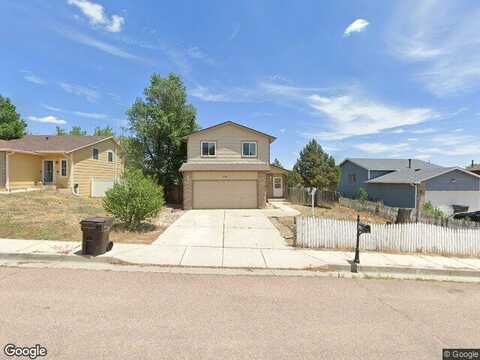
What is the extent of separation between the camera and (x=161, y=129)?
75.3 ft

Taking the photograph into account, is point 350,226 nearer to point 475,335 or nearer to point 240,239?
point 240,239

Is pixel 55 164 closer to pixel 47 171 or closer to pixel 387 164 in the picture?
pixel 47 171

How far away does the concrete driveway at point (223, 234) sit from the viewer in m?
8.60

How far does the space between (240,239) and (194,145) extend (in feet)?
39.5

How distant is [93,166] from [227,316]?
2417 centimetres

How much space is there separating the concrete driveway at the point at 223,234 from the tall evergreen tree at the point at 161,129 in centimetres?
1194

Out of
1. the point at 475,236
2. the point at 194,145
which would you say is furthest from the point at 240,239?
the point at 194,145

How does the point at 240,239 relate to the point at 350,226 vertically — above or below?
below

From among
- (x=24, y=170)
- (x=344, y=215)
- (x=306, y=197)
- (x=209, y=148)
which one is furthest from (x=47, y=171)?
(x=344, y=215)

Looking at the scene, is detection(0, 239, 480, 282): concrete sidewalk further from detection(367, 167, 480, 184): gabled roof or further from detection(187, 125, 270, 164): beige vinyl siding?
detection(367, 167, 480, 184): gabled roof

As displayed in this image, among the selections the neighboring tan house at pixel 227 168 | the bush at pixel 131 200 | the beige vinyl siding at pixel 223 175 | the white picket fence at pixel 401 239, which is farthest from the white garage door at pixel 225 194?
the white picket fence at pixel 401 239

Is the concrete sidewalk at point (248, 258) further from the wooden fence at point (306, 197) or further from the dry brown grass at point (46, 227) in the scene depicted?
the wooden fence at point (306, 197)

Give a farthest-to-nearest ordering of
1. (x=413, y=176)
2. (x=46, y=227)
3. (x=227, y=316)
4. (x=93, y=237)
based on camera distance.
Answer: (x=413, y=176), (x=46, y=227), (x=93, y=237), (x=227, y=316)

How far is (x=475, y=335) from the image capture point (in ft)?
12.4
